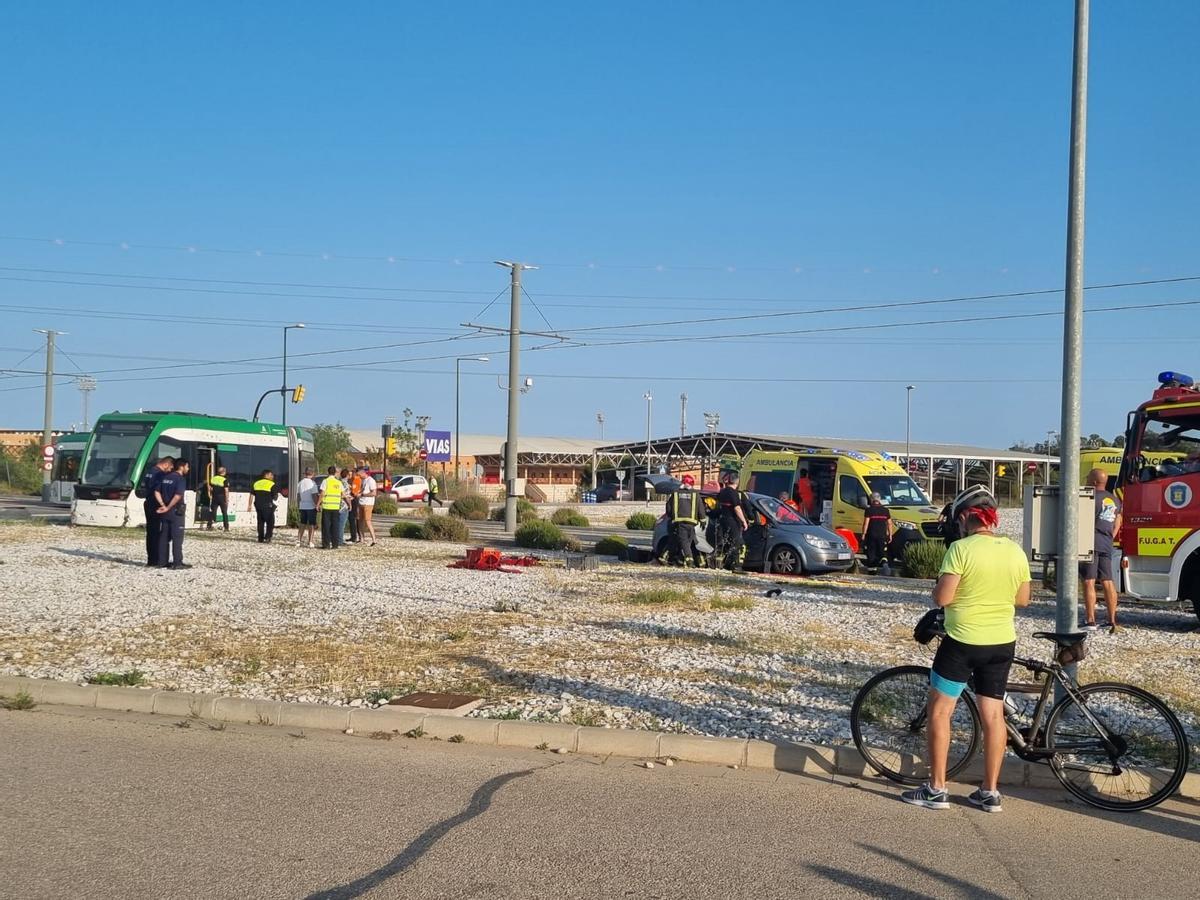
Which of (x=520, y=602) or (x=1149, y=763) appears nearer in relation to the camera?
(x=1149, y=763)

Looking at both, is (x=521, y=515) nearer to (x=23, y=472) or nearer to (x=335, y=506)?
(x=335, y=506)

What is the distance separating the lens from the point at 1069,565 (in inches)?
319

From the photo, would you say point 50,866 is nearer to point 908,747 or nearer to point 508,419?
point 908,747

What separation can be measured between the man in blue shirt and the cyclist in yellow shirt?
46.5 feet

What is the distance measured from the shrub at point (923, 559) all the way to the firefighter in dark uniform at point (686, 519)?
3.89m

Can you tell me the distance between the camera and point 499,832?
5.97 meters

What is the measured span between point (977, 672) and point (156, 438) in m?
25.3

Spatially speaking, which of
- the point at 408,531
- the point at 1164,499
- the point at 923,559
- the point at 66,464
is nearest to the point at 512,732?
the point at 1164,499

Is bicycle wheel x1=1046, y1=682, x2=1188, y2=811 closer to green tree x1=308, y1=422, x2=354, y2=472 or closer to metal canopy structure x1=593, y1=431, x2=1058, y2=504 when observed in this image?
metal canopy structure x1=593, y1=431, x2=1058, y2=504

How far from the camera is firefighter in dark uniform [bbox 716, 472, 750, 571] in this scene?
20.2 m

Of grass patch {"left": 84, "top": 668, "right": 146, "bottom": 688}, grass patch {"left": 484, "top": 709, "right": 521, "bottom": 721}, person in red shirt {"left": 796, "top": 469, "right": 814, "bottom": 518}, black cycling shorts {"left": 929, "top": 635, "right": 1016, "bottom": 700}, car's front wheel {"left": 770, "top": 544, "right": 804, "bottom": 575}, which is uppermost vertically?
person in red shirt {"left": 796, "top": 469, "right": 814, "bottom": 518}

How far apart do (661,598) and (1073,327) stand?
7990 millimetres

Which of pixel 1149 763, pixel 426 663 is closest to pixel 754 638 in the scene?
pixel 426 663

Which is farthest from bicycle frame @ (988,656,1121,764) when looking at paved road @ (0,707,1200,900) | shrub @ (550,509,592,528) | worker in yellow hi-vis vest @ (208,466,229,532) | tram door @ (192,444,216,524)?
shrub @ (550,509,592,528)
